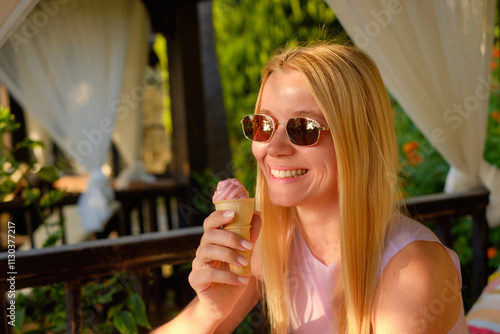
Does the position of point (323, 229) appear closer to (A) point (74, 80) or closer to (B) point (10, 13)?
(B) point (10, 13)

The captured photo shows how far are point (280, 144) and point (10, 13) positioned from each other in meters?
0.89

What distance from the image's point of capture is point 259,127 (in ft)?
4.95

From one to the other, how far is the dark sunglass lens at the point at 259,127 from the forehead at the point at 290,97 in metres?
0.03

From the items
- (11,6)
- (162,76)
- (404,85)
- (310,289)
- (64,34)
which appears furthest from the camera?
(162,76)

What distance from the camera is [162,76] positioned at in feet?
37.5

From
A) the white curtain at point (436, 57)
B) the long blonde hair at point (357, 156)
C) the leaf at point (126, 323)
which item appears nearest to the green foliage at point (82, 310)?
the leaf at point (126, 323)

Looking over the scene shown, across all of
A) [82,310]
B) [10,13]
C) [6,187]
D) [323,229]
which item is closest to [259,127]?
[323,229]

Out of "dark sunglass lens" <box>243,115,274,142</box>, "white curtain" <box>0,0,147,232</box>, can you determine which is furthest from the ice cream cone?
"white curtain" <box>0,0,147,232</box>

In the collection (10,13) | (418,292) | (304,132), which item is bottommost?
(418,292)

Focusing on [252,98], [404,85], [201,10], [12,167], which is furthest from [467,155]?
[252,98]

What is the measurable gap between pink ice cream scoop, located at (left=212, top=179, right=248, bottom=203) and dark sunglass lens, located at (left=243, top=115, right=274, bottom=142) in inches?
9.2

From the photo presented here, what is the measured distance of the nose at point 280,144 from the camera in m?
1.43

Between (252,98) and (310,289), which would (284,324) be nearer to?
(310,289)

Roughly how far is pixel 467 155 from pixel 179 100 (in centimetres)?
336
